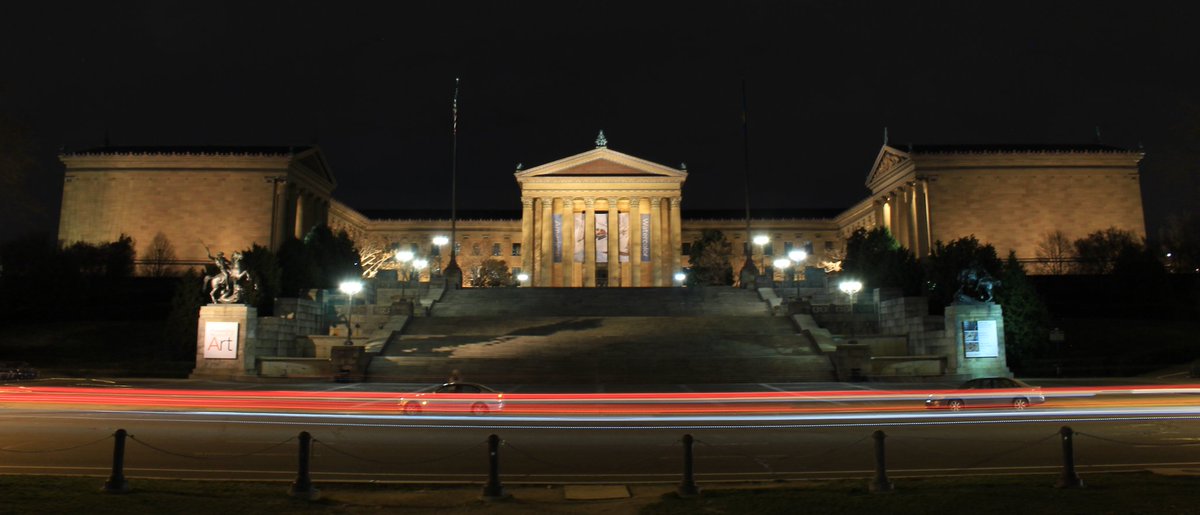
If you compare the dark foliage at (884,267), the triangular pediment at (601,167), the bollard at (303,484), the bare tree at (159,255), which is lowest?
the bollard at (303,484)

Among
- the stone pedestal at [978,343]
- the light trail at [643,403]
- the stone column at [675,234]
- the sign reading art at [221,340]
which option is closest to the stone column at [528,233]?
the stone column at [675,234]

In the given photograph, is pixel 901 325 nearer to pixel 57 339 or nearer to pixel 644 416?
pixel 644 416

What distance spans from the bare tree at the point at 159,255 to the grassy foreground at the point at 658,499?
256ft

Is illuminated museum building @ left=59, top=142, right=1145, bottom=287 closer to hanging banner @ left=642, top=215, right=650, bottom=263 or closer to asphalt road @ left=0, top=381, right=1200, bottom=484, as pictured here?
hanging banner @ left=642, top=215, right=650, bottom=263

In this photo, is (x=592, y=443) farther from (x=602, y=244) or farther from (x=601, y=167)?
(x=601, y=167)

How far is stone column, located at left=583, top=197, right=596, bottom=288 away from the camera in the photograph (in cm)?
9325

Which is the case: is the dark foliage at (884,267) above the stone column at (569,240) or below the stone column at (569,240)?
below

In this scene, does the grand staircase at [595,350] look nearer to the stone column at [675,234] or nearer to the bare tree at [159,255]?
the stone column at [675,234]

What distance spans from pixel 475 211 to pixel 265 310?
8117 cm

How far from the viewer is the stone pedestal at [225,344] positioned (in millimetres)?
33781

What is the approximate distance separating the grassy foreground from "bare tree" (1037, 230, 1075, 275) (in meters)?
81.9

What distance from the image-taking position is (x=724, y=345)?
3659 cm

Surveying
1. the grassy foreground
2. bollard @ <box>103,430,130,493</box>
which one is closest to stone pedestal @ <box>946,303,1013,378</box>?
the grassy foreground

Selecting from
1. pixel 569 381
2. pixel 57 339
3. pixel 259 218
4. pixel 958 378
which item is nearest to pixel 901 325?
pixel 958 378
